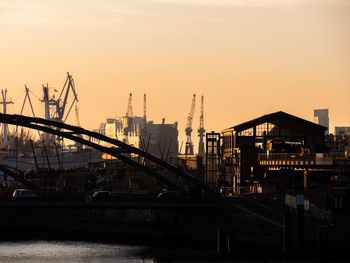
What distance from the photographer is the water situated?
107 metres

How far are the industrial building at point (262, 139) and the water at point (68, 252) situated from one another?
5645cm

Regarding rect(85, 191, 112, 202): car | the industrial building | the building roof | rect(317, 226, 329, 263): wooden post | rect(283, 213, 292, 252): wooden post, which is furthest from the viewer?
the building roof

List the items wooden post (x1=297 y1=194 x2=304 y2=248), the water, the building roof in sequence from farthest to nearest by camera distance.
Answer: the building roof < the water < wooden post (x1=297 y1=194 x2=304 y2=248)

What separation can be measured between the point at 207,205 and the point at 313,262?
53.0 m

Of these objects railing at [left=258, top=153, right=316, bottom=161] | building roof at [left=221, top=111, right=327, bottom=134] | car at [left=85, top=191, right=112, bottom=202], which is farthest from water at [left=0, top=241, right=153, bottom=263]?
building roof at [left=221, top=111, right=327, bottom=134]

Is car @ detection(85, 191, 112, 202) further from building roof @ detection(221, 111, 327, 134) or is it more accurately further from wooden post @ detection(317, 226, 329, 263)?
wooden post @ detection(317, 226, 329, 263)

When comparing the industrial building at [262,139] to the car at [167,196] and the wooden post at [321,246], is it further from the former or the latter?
the wooden post at [321,246]

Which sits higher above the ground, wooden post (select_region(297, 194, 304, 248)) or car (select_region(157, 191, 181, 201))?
car (select_region(157, 191, 181, 201))

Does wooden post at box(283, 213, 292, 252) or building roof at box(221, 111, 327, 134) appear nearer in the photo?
wooden post at box(283, 213, 292, 252)

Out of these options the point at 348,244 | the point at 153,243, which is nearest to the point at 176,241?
the point at 153,243

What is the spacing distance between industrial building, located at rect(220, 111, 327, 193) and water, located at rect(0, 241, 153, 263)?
5645cm

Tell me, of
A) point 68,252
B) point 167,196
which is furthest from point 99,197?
point 68,252

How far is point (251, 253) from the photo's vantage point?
80562 mm

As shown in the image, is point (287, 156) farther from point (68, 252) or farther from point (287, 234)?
point (287, 234)
